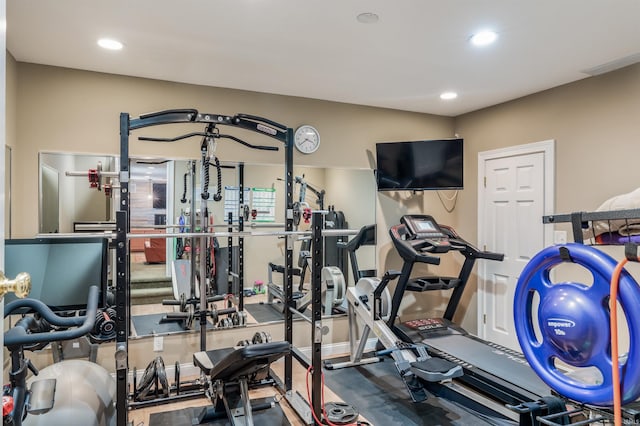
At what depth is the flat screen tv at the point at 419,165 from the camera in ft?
13.5

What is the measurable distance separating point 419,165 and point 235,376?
2714mm

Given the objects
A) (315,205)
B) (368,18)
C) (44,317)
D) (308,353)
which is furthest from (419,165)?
(44,317)

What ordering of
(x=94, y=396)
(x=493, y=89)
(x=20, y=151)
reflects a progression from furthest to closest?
1. (x=493, y=89)
2. (x=20, y=151)
3. (x=94, y=396)

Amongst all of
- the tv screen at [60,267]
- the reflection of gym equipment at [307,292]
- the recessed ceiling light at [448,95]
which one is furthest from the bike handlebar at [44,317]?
the recessed ceiling light at [448,95]

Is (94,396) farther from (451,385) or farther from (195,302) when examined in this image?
(451,385)

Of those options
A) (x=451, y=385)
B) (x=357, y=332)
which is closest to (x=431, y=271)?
(x=357, y=332)

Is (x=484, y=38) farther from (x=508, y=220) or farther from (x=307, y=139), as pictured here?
(x=508, y=220)

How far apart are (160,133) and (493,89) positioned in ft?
9.76

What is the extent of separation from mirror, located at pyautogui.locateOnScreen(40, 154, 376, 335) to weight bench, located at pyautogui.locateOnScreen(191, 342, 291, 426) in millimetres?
895

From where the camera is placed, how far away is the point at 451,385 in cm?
279

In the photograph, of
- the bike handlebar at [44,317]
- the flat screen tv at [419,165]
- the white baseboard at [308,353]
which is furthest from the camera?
the flat screen tv at [419,165]

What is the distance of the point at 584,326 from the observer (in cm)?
122

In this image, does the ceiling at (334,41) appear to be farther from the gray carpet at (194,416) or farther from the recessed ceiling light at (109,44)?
the gray carpet at (194,416)

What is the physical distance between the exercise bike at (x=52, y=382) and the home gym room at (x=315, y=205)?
1 centimetres
